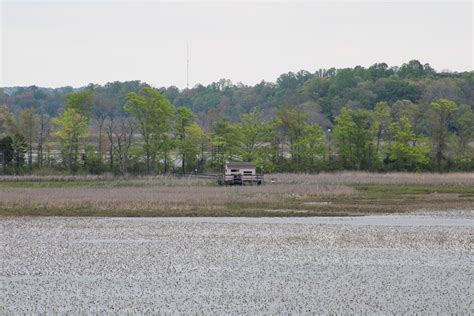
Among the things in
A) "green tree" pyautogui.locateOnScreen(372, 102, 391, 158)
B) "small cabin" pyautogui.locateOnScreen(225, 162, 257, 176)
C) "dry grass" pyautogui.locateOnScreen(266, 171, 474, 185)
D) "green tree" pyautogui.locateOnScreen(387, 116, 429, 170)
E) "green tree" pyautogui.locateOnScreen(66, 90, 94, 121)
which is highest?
"green tree" pyautogui.locateOnScreen(66, 90, 94, 121)

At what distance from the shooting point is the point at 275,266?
2569cm

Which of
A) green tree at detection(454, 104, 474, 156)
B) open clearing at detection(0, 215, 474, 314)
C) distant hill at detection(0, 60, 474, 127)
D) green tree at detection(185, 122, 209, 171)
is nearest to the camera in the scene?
open clearing at detection(0, 215, 474, 314)

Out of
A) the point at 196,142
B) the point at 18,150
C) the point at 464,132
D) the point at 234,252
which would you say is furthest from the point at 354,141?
the point at 234,252

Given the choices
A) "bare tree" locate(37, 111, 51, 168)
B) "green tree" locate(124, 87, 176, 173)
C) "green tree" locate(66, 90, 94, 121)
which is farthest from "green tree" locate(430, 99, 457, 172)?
"bare tree" locate(37, 111, 51, 168)

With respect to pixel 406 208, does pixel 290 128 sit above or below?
above

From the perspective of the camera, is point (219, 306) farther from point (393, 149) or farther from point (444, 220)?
point (393, 149)

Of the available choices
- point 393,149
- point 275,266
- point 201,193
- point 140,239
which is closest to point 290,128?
point 393,149

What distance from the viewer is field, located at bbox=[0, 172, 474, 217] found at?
Answer: 4378 centimetres

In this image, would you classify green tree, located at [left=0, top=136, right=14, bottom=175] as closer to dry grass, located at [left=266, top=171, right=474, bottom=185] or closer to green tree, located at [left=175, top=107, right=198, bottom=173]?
green tree, located at [left=175, top=107, right=198, bottom=173]

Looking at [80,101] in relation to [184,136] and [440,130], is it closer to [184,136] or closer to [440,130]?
[184,136]

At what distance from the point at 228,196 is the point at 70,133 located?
115 feet

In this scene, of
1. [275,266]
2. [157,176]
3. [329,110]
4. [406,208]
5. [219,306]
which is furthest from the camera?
[329,110]

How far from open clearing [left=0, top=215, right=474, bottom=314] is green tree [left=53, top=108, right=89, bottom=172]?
139 ft

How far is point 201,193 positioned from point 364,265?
93.4 feet
